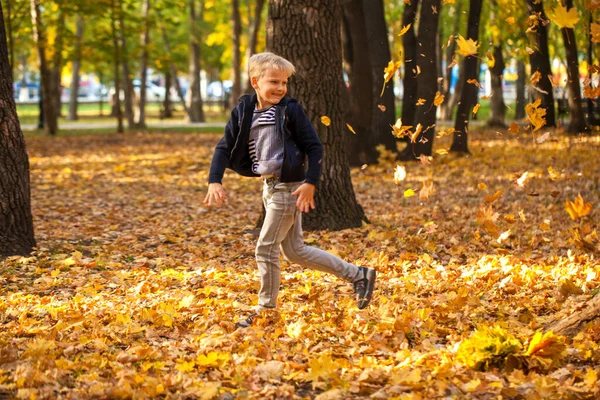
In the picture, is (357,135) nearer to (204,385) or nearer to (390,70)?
(390,70)

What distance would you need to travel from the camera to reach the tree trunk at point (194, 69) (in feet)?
113

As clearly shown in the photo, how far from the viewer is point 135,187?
1437cm

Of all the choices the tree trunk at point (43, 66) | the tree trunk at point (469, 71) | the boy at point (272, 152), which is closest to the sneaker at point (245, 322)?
the boy at point (272, 152)

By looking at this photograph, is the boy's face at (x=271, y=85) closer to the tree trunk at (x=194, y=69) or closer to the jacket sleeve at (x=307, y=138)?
the jacket sleeve at (x=307, y=138)

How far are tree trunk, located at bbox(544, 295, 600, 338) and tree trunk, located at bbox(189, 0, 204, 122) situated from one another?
30.5m

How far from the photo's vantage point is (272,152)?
504 centimetres

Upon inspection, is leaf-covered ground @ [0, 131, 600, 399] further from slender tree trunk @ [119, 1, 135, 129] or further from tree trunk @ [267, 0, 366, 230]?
slender tree trunk @ [119, 1, 135, 129]

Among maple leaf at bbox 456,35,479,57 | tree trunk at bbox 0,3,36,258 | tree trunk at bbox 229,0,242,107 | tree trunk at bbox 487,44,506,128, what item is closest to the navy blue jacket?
maple leaf at bbox 456,35,479,57

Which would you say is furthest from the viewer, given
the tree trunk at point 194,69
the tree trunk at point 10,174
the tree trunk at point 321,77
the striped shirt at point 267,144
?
the tree trunk at point 194,69

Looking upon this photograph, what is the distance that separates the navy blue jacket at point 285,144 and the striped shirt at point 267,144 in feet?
0.13

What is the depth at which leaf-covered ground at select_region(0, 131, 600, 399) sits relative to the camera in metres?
4.16

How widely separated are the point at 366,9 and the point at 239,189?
4540 mm

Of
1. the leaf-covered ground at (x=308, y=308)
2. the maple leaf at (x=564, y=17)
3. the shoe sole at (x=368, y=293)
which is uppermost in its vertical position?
the maple leaf at (x=564, y=17)

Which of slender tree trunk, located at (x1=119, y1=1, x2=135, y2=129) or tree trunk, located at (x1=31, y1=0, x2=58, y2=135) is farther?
slender tree trunk, located at (x1=119, y1=1, x2=135, y2=129)
